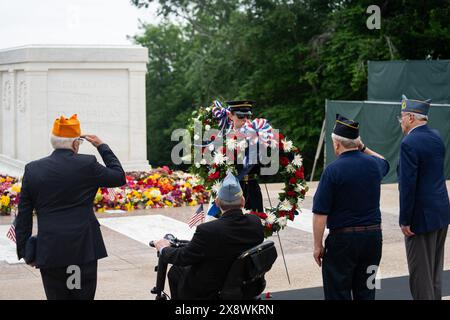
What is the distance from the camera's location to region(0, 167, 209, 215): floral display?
13188 mm

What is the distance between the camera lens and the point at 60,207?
5523 millimetres

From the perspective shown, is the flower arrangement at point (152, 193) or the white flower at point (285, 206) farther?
the flower arrangement at point (152, 193)

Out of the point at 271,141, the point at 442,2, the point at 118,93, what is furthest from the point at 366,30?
the point at 271,141

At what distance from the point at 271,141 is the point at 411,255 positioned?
6.63 feet

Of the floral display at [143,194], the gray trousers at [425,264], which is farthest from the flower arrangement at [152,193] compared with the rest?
the gray trousers at [425,264]

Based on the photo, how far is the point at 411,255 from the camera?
21.5 feet

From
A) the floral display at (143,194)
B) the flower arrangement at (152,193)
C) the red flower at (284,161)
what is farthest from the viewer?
the flower arrangement at (152,193)

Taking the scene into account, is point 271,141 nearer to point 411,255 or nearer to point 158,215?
point 411,255

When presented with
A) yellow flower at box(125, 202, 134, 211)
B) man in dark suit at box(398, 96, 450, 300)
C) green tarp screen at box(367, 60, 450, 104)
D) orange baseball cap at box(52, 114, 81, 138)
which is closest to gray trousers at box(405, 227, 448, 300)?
man in dark suit at box(398, 96, 450, 300)

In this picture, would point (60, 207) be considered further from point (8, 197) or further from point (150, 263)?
point (8, 197)

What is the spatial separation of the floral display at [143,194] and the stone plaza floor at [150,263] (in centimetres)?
45

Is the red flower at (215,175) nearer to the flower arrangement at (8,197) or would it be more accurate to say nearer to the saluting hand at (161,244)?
the saluting hand at (161,244)

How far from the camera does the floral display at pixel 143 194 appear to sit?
43.3 ft

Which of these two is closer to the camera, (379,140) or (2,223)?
(2,223)
